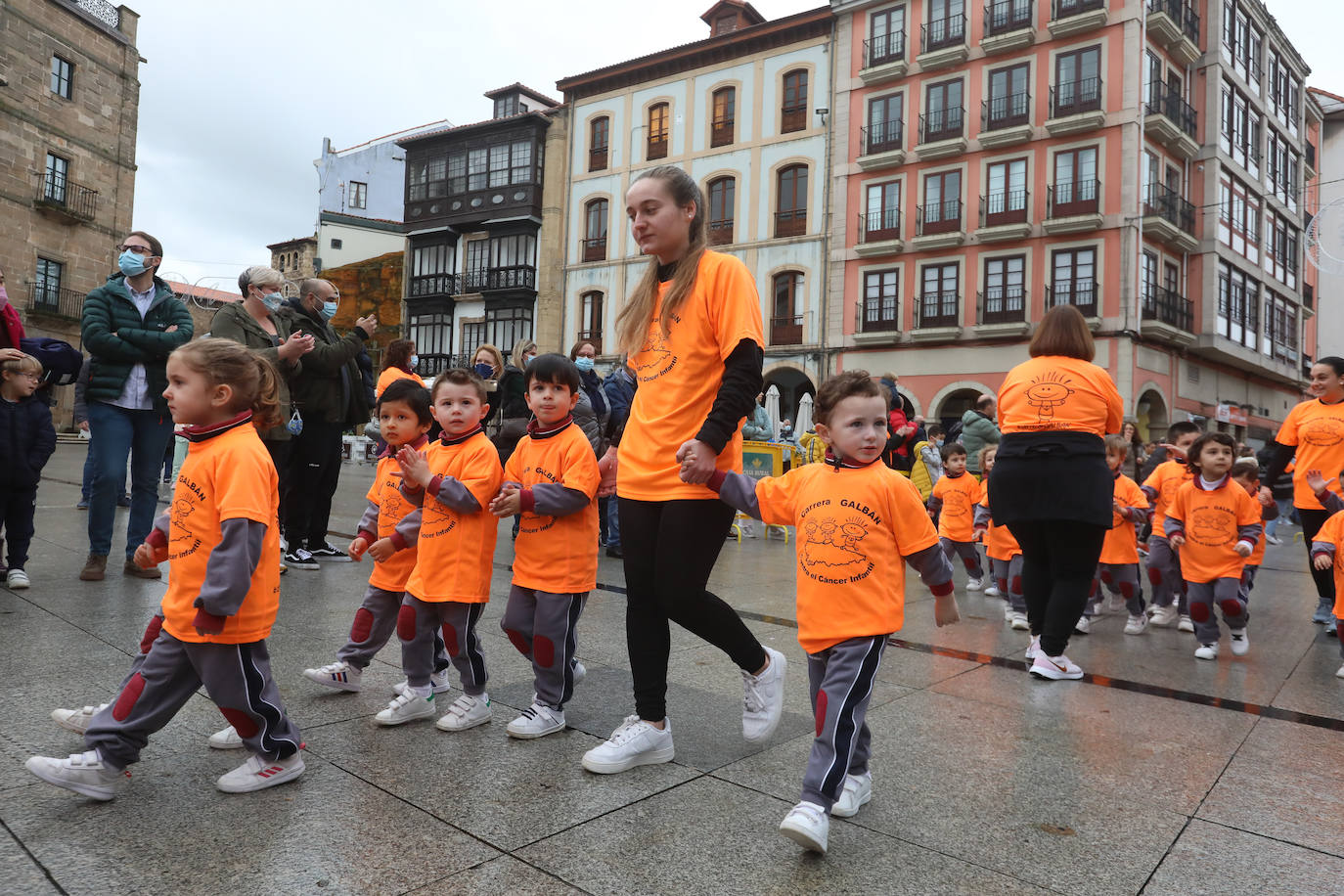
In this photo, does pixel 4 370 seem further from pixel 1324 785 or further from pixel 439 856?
pixel 1324 785

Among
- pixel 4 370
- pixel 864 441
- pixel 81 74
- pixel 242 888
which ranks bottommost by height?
pixel 242 888

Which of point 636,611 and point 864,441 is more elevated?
point 864,441

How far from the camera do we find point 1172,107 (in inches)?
968

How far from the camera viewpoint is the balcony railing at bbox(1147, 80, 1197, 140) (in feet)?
77.3

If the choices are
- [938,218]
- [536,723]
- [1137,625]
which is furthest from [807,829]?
[938,218]

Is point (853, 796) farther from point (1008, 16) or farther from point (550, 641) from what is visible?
point (1008, 16)

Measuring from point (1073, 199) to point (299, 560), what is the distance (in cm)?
2278

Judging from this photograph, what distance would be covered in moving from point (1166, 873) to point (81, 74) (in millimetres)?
36609

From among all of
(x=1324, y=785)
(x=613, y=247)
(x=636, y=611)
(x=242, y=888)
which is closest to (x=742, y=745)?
(x=636, y=611)

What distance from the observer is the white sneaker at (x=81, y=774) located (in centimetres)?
232

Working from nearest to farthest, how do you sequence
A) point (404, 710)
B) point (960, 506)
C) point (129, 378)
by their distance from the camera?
1. point (404, 710)
2. point (129, 378)
3. point (960, 506)

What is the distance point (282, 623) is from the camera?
4.56 meters

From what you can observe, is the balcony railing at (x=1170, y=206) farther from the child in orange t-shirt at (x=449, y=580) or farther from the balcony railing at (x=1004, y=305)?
the child in orange t-shirt at (x=449, y=580)

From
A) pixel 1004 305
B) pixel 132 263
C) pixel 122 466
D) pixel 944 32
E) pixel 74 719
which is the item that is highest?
pixel 944 32
